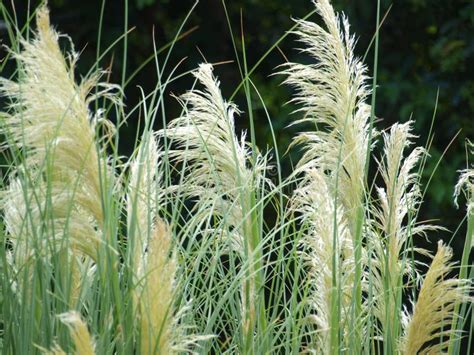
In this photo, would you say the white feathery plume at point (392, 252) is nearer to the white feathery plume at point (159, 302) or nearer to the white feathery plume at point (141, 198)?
the white feathery plume at point (141, 198)

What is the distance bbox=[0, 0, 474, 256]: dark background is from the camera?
565 centimetres

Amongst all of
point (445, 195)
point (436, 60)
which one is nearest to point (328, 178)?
point (445, 195)

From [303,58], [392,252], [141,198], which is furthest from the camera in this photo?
[303,58]

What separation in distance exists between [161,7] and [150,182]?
4.20 m

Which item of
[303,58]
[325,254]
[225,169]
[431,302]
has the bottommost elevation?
[431,302]

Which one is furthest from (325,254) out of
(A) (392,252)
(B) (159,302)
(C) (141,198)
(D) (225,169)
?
(B) (159,302)

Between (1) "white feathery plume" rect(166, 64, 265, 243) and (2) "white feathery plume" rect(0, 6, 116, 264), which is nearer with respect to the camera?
(2) "white feathery plume" rect(0, 6, 116, 264)

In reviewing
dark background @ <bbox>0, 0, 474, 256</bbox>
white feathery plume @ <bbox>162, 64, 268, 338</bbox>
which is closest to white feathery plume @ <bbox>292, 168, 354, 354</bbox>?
white feathery plume @ <bbox>162, 64, 268, 338</bbox>

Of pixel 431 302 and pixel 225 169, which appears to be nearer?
pixel 431 302

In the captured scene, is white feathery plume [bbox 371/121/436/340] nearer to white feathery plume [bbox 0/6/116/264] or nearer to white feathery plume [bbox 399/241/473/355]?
white feathery plume [bbox 399/241/473/355]

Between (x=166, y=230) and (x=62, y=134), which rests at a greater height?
(x=62, y=134)

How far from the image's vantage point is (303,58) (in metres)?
5.67

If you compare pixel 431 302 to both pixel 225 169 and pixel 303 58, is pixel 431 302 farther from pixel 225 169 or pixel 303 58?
pixel 303 58

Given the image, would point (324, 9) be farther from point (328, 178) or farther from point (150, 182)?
point (150, 182)
